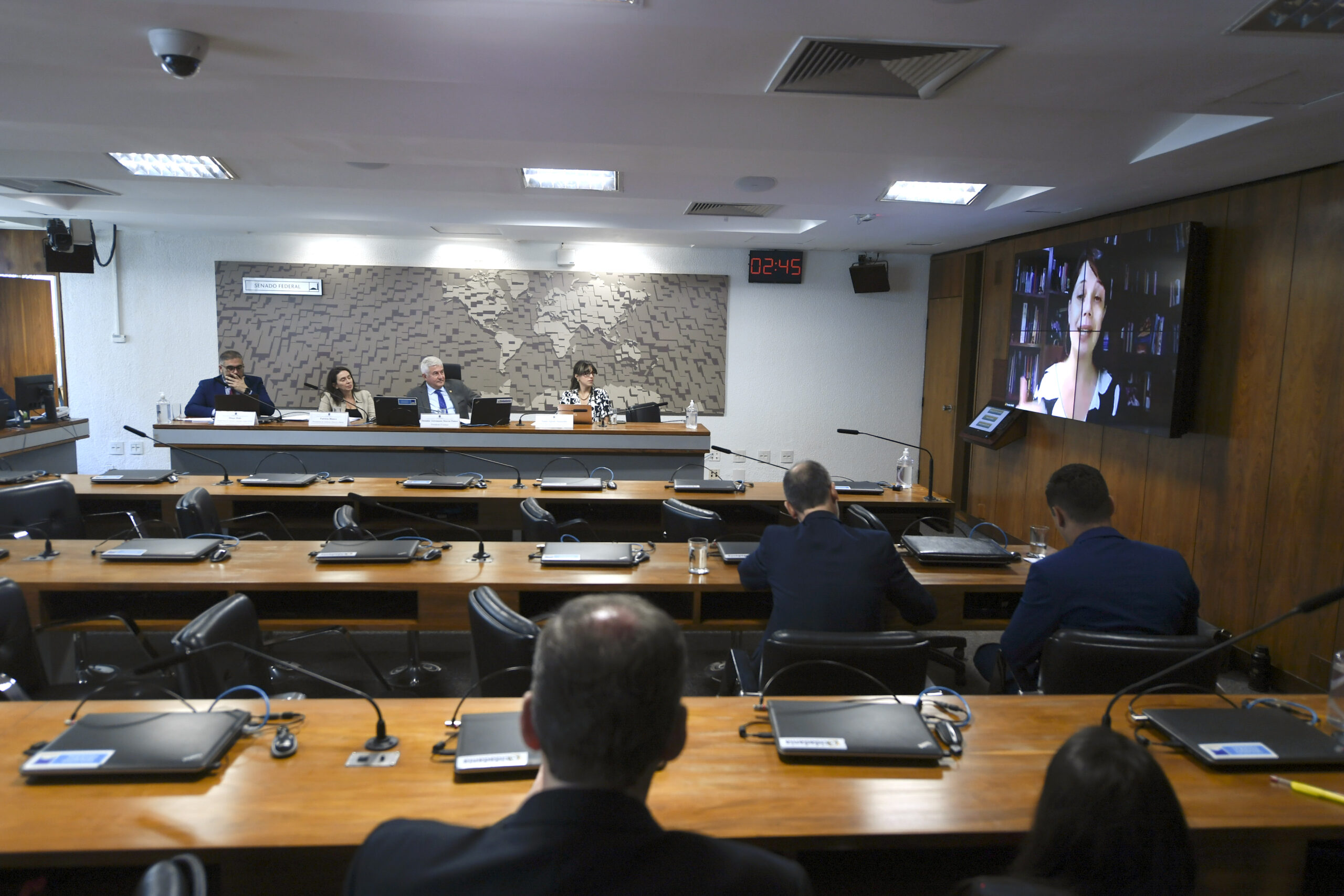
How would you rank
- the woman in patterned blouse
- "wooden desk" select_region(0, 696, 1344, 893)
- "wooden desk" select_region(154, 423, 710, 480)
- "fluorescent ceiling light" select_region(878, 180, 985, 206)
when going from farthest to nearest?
the woman in patterned blouse < "wooden desk" select_region(154, 423, 710, 480) < "fluorescent ceiling light" select_region(878, 180, 985, 206) < "wooden desk" select_region(0, 696, 1344, 893)

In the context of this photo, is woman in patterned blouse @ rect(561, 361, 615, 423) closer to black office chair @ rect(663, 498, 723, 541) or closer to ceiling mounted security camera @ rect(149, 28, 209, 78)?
black office chair @ rect(663, 498, 723, 541)

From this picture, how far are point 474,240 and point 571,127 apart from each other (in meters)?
4.60

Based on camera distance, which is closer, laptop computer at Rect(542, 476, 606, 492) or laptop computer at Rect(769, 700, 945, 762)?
laptop computer at Rect(769, 700, 945, 762)

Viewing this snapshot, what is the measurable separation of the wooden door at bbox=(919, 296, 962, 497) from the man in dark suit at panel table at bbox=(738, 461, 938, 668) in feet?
17.0

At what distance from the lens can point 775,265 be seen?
7887mm

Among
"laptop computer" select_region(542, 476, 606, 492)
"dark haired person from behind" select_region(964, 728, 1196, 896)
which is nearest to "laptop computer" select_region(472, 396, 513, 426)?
"laptop computer" select_region(542, 476, 606, 492)

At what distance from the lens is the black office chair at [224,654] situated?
197 cm

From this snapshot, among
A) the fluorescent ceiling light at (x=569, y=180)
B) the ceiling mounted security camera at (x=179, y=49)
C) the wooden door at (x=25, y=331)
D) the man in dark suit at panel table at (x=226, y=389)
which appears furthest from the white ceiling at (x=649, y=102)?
the wooden door at (x=25, y=331)

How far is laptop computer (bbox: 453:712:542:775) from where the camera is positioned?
4.94 ft

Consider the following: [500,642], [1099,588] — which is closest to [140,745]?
[500,642]

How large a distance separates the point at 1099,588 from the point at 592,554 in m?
1.78

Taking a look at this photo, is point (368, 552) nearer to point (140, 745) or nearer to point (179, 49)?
point (140, 745)

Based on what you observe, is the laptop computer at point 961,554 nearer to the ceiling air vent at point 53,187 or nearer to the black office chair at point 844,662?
the black office chair at point 844,662

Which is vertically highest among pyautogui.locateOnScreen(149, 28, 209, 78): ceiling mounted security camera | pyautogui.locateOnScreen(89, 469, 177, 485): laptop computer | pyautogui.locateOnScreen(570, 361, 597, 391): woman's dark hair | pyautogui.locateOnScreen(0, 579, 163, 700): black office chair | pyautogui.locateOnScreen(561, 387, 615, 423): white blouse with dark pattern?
pyautogui.locateOnScreen(149, 28, 209, 78): ceiling mounted security camera
